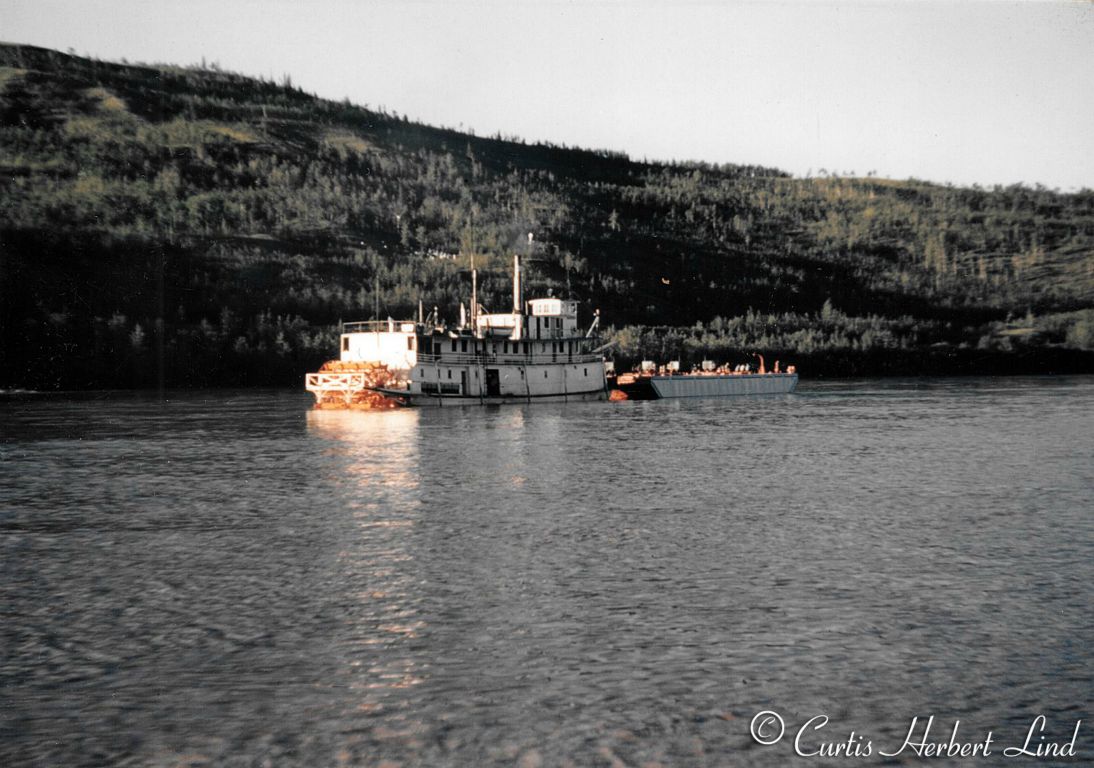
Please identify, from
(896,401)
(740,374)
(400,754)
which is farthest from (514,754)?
(740,374)

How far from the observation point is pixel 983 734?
36.2ft

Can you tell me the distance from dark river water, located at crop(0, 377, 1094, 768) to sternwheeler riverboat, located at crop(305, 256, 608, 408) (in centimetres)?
4576

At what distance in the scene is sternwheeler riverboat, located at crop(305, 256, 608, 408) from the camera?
8400 cm

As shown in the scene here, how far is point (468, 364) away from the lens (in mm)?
87938

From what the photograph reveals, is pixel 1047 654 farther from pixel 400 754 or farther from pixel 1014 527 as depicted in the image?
pixel 1014 527

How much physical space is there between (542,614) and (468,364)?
72255mm

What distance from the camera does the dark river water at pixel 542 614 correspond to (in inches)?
437

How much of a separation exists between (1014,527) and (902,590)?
27.8 ft

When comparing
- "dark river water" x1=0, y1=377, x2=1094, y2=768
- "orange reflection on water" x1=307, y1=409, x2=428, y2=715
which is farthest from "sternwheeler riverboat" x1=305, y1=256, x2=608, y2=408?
"dark river water" x1=0, y1=377, x2=1094, y2=768
